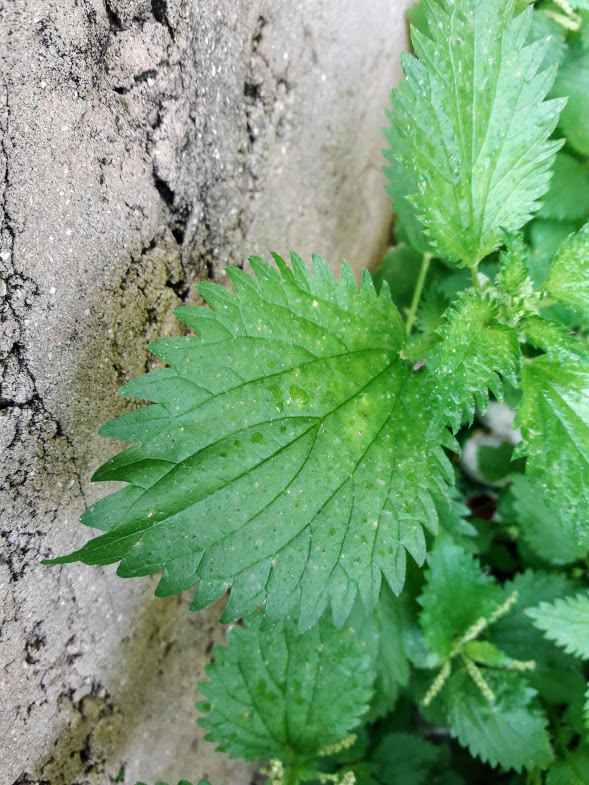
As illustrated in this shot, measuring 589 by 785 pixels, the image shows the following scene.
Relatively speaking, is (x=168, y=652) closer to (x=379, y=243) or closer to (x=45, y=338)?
(x=45, y=338)

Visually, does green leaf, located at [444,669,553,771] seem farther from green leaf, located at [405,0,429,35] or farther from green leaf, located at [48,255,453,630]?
green leaf, located at [405,0,429,35]

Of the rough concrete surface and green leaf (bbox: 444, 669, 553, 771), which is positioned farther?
green leaf (bbox: 444, 669, 553, 771)

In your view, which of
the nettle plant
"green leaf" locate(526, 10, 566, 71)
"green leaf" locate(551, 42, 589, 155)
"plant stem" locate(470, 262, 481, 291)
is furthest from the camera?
"green leaf" locate(551, 42, 589, 155)

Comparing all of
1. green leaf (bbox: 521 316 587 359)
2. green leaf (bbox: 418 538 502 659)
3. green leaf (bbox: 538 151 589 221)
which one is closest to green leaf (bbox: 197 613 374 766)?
green leaf (bbox: 418 538 502 659)

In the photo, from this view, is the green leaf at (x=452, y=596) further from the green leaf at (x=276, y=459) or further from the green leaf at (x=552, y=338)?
the green leaf at (x=552, y=338)

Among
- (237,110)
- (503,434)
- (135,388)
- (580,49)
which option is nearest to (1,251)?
(135,388)
